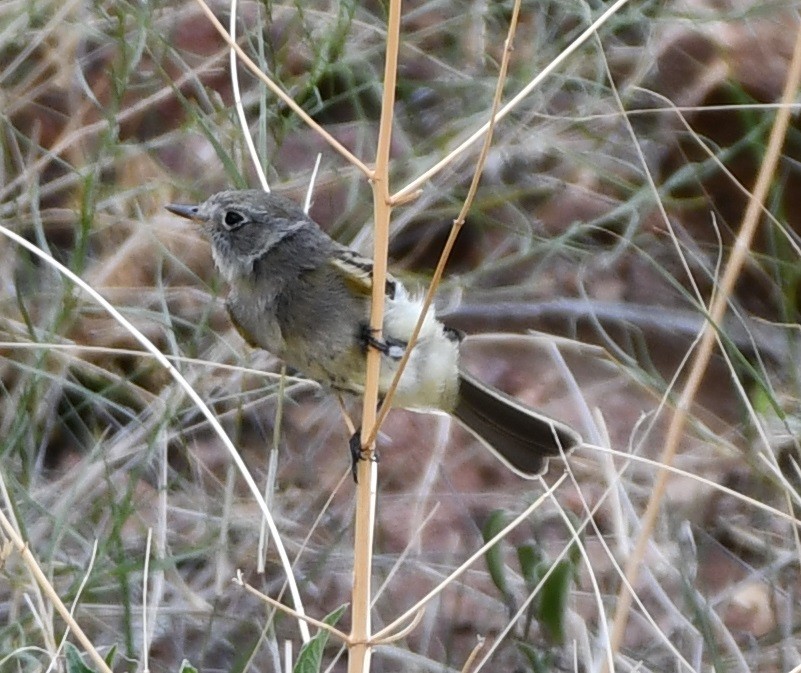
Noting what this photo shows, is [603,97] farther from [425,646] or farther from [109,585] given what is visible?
[109,585]

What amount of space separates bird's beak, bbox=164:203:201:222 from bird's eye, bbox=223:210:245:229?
0.08 metres

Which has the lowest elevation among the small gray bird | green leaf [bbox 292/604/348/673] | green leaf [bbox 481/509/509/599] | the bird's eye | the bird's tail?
green leaf [bbox 481/509/509/599]

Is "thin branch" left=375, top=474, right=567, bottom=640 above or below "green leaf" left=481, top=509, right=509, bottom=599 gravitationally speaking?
above

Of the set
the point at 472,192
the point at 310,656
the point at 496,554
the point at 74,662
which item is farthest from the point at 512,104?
A: the point at 496,554

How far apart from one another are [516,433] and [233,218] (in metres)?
1.00

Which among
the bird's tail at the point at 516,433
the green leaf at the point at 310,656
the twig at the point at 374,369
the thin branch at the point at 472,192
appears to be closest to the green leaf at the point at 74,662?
the green leaf at the point at 310,656

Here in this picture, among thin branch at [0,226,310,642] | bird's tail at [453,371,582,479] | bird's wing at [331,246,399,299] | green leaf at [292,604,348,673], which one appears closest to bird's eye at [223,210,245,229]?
bird's wing at [331,246,399,299]

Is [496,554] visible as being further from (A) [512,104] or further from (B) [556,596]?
(A) [512,104]

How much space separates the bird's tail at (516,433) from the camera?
12.4 ft

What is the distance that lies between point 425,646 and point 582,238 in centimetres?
179

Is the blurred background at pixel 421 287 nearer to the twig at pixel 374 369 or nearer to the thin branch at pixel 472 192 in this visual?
the twig at pixel 374 369

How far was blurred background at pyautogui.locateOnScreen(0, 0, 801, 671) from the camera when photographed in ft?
14.3

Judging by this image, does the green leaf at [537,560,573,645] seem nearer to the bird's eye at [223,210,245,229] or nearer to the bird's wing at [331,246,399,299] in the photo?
the bird's wing at [331,246,399,299]

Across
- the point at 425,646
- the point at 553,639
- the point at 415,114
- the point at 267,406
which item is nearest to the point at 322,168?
the point at 415,114
